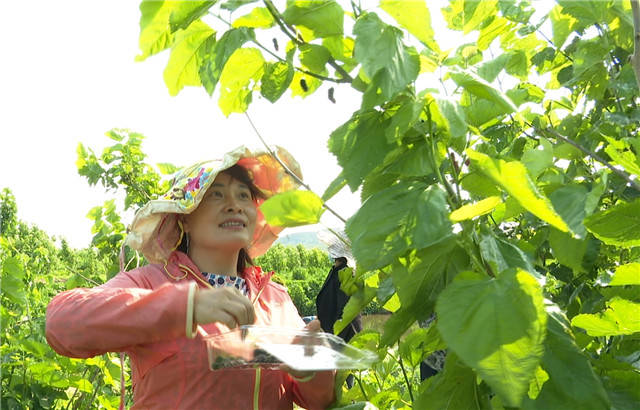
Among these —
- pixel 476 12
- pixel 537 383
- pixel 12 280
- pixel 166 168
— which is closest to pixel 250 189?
pixel 476 12

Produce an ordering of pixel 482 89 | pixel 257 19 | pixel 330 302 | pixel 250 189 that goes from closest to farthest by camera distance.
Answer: pixel 482 89 < pixel 257 19 < pixel 250 189 < pixel 330 302

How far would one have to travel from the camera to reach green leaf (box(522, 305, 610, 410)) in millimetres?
755

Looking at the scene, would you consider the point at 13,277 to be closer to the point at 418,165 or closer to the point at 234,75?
the point at 234,75

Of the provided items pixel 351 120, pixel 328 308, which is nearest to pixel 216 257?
pixel 351 120

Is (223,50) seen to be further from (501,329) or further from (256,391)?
(256,391)

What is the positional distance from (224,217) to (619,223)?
3.72 ft

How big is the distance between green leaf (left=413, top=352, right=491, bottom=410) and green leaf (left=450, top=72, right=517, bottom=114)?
32cm

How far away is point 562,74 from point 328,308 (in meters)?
3.57

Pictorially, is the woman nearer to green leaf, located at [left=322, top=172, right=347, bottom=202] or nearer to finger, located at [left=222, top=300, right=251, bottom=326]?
finger, located at [left=222, top=300, right=251, bottom=326]

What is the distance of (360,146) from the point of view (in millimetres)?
864

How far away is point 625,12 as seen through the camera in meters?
1.32

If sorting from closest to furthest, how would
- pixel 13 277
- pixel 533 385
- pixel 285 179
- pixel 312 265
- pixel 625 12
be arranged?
pixel 533 385, pixel 625 12, pixel 285 179, pixel 13 277, pixel 312 265

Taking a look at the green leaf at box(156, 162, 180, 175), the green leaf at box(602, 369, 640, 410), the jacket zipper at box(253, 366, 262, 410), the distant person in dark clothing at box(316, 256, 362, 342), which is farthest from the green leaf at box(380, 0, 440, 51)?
the distant person in dark clothing at box(316, 256, 362, 342)

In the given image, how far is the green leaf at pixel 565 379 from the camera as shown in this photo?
2.48ft
